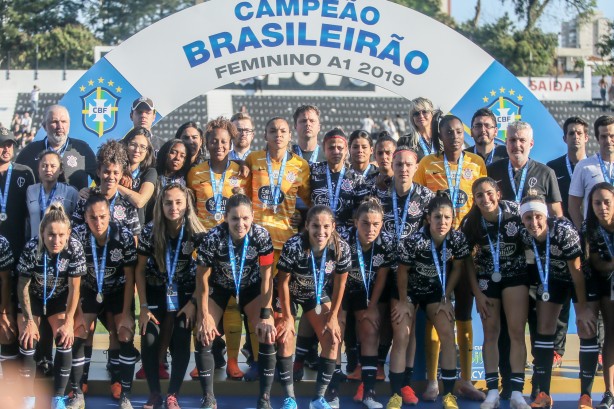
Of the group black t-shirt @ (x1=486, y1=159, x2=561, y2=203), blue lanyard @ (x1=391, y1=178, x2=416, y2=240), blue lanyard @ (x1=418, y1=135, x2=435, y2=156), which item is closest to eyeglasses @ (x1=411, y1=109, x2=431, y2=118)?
blue lanyard @ (x1=418, y1=135, x2=435, y2=156)

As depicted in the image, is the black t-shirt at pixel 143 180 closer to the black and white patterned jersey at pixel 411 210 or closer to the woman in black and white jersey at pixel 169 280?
the woman in black and white jersey at pixel 169 280

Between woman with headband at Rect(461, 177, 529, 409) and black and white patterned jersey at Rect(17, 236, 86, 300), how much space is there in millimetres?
2736

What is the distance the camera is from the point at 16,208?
6508mm

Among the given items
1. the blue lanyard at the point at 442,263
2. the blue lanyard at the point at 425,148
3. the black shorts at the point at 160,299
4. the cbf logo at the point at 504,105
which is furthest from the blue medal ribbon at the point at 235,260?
the cbf logo at the point at 504,105

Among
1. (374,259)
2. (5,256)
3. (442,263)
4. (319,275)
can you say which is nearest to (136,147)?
(5,256)

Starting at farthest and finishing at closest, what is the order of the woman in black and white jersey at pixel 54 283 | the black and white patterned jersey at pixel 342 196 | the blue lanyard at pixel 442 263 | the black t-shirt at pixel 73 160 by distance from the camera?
the black t-shirt at pixel 73 160
the black and white patterned jersey at pixel 342 196
the blue lanyard at pixel 442 263
the woman in black and white jersey at pixel 54 283

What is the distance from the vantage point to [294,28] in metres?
7.40

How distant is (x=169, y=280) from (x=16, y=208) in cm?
137

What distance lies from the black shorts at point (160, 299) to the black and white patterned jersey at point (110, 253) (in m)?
0.25

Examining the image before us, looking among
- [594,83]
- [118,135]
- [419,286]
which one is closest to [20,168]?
[118,135]

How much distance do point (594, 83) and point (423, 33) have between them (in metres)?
27.1

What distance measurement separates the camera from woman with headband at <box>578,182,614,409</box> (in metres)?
5.99

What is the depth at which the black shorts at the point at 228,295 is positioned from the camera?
241 inches

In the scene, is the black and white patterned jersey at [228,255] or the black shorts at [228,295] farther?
the black shorts at [228,295]
